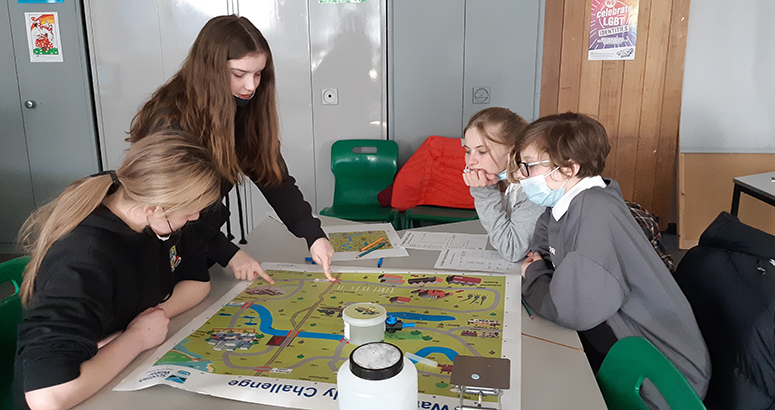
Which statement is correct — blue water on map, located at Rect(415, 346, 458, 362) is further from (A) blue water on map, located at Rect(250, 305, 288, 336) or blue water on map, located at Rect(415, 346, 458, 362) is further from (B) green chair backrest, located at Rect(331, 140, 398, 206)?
(B) green chair backrest, located at Rect(331, 140, 398, 206)

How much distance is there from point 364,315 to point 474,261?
0.59 m

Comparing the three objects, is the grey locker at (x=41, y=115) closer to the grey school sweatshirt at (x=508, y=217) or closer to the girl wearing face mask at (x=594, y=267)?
the grey school sweatshirt at (x=508, y=217)

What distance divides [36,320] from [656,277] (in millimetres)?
1199

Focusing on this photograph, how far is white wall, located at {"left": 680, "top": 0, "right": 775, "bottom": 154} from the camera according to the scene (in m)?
3.39

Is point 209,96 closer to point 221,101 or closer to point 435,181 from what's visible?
point 221,101

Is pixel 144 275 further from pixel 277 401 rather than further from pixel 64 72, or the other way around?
pixel 64 72

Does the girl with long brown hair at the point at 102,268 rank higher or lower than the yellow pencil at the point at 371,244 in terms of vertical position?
higher

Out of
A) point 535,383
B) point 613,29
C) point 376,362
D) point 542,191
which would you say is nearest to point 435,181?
point 613,29

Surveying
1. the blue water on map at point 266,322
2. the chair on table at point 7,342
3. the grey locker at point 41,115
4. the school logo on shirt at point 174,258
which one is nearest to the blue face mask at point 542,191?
the blue water on map at point 266,322

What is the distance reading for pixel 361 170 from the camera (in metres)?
3.36

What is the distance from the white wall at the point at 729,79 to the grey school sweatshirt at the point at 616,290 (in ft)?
9.05

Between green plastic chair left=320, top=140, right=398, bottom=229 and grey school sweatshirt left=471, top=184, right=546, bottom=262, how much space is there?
1.63 m

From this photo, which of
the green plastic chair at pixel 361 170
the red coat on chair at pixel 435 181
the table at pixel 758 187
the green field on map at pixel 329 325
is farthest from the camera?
the green plastic chair at pixel 361 170

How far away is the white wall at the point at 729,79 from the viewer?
339 cm
